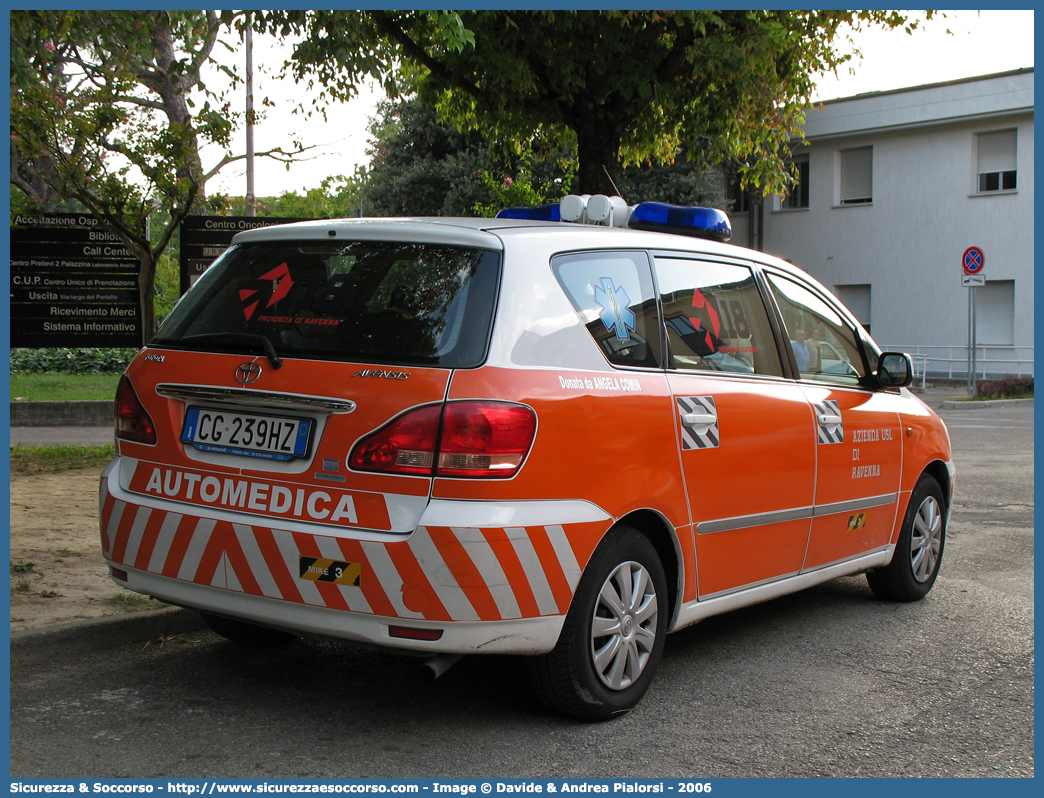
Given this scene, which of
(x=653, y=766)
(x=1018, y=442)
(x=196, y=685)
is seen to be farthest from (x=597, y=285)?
(x=1018, y=442)

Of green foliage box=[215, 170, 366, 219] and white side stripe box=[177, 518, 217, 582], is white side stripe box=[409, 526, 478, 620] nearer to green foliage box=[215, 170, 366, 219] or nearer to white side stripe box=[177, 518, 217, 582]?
white side stripe box=[177, 518, 217, 582]

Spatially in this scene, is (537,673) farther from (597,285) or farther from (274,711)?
(597,285)

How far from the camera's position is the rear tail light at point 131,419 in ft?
12.9

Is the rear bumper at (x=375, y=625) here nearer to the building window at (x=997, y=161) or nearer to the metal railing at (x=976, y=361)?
the metal railing at (x=976, y=361)

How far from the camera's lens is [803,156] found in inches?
1237

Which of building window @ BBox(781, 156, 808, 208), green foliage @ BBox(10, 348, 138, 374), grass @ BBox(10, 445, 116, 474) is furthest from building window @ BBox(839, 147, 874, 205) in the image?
grass @ BBox(10, 445, 116, 474)

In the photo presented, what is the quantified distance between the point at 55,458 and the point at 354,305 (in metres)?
7.35

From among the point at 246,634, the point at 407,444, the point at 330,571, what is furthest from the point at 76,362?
the point at 407,444

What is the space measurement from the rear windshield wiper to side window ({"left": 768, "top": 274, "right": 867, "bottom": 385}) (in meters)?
2.56

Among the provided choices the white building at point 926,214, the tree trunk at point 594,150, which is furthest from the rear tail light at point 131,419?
the white building at point 926,214

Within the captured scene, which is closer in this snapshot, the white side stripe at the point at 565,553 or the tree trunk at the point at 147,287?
the white side stripe at the point at 565,553

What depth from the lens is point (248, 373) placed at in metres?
3.70

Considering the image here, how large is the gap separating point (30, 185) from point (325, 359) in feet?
70.6

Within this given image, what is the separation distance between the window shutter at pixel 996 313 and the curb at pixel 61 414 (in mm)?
22234
